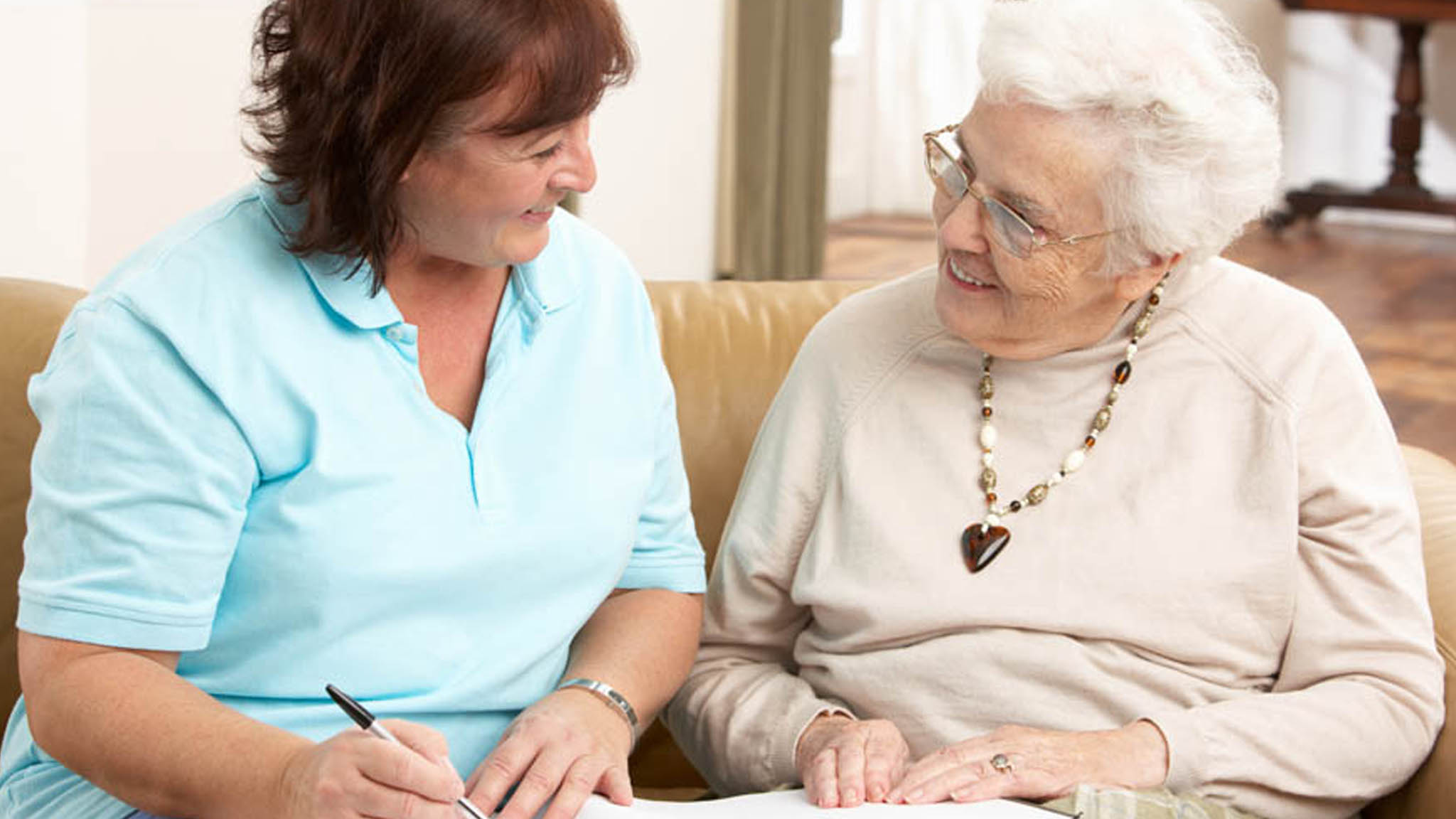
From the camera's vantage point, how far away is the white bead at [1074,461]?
5.69 ft

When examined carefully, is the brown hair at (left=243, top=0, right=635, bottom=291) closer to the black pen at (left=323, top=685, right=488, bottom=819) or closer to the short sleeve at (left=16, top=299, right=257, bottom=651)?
the short sleeve at (left=16, top=299, right=257, bottom=651)

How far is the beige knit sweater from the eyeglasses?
6.4 inches

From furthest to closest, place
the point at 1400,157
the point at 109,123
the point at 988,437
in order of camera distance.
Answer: the point at 1400,157 < the point at 109,123 < the point at 988,437

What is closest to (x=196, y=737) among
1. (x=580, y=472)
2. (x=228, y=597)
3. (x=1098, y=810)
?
(x=228, y=597)

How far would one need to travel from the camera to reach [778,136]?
5539 millimetres

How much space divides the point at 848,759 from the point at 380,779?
0.49 m

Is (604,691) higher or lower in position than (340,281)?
lower

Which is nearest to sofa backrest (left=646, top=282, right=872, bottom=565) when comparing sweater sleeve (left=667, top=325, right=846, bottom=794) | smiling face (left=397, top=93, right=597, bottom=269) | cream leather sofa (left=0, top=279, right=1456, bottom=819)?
cream leather sofa (left=0, top=279, right=1456, bottom=819)

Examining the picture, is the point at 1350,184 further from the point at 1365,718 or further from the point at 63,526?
the point at 63,526

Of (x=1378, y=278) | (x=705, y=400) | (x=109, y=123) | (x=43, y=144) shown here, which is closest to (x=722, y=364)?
(x=705, y=400)

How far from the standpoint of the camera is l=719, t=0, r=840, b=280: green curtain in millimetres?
5398

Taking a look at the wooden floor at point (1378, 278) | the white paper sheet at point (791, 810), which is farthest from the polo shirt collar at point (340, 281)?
the wooden floor at point (1378, 278)

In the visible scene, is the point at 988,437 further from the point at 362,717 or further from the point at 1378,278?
the point at 1378,278

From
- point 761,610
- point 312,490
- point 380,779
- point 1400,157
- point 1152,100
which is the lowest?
point 1400,157
